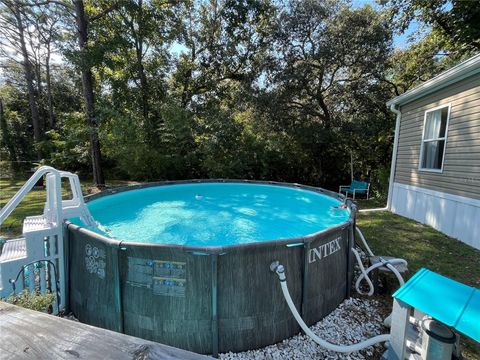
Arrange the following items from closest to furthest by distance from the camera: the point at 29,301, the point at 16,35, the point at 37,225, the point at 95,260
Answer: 1. the point at 29,301
2. the point at 95,260
3. the point at 37,225
4. the point at 16,35

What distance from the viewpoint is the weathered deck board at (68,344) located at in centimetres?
62

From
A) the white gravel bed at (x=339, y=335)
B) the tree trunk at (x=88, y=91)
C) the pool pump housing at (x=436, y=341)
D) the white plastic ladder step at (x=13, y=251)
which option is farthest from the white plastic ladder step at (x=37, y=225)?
the tree trunk at (x=88, y=91)

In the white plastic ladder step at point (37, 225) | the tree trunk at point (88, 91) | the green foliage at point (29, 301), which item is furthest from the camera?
the tree trunk at point (88, 91)

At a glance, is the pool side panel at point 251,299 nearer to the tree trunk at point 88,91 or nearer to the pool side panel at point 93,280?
the pool side panel at point 93,280

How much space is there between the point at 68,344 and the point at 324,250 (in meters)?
2.72

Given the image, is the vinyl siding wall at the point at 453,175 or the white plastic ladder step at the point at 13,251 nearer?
the white plastic ladder step at the point at 13,251

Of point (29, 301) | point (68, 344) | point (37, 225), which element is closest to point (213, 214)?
point (37, 225)

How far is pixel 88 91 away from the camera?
10883 mm

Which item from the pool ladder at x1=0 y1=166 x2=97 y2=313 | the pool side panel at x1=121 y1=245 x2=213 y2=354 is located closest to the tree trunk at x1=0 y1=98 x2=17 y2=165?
the pool ladder at x1=0 y1=166 x2=97 y2=313

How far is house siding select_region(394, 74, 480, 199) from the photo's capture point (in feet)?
16.9

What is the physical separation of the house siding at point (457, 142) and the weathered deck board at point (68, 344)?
6320 millimetres

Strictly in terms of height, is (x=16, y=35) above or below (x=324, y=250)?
above

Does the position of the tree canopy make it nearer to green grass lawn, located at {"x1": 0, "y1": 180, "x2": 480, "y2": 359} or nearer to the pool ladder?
green grass lawn, located at {"x1": 0, "y1": 180, "x2": 480, "y2": 359}

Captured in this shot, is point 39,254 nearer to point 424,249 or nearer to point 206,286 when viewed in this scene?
point 206,286
